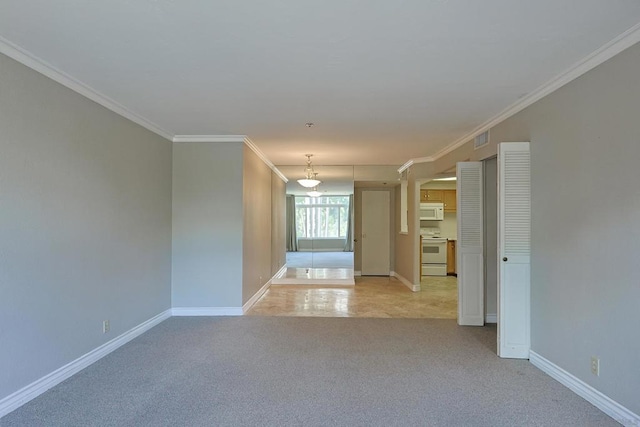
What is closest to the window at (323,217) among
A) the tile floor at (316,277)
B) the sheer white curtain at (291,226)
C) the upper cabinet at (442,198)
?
the sheer white curtain at (291,226)

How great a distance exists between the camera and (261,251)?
650cm

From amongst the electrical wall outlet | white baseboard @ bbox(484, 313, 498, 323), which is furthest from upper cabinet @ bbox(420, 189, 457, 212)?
the electrical wall outlet

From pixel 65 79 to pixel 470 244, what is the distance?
481 centimetres

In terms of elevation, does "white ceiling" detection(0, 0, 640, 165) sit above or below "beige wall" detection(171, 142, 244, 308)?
above

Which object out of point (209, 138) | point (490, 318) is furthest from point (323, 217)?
point (490, 318)

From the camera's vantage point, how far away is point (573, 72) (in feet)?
9.23

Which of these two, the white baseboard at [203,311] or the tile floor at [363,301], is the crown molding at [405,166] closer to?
the tile floor at [363,301]

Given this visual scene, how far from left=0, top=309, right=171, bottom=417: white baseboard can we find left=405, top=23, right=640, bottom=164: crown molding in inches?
192

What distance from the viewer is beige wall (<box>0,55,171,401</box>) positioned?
2545mm

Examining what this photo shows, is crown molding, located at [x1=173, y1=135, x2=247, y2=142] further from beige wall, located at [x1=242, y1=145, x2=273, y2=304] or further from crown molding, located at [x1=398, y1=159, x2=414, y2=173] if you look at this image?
crown molding, located at [x1=398, y1=159, x2=414, y2=173]

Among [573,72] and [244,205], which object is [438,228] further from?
[573,72]

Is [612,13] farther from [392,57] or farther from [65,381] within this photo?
[65,381]

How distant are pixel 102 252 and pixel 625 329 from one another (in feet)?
14.6

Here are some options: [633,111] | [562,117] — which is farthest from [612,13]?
[562,117]
